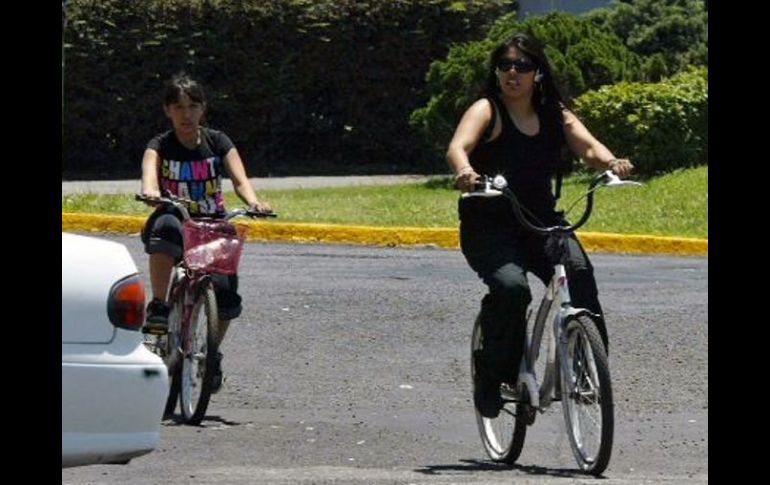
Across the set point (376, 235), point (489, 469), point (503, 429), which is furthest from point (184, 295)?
point (376, 235)

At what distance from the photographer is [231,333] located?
13453 mm

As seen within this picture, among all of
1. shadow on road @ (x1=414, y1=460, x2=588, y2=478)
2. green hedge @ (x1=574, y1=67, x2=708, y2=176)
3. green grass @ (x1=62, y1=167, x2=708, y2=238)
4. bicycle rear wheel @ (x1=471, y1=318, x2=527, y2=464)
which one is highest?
green hedge @ (x1=574, y1=67, x2=708, y2=176)

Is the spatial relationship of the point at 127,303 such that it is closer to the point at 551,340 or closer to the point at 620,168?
the point at 551,340

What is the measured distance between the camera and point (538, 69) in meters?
9.36

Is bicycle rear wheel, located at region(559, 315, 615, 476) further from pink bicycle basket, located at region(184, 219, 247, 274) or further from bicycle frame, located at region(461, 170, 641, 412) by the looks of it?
pink bicycle basket, located at region(184, 219, 247, 274)

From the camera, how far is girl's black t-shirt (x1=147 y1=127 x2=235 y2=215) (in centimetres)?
1072

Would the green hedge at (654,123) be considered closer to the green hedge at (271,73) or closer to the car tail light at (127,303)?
the green hedge at (271,73)

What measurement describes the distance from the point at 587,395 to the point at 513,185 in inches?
38.2

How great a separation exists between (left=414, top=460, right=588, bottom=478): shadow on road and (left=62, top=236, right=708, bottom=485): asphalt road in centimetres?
1

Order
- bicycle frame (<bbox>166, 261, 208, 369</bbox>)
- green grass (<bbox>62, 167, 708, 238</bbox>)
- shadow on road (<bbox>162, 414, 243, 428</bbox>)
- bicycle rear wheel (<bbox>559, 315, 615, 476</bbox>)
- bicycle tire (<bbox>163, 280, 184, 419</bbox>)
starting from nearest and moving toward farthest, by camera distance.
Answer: bicycle rear wheel (<bbox>559, 315, 615, 476</bbox>), shadow on road (<bbox>162, 414, 243, 428</bbox>), bicycle frame (<bbox>166, 261, 208, 369</bbox>), bicycle tire (<bbox>163, 280, 184, 419</bbox>), green grass (<bbox>62, 167, 708, 238</bbox>)

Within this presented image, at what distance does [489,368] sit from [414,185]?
47.1 ft

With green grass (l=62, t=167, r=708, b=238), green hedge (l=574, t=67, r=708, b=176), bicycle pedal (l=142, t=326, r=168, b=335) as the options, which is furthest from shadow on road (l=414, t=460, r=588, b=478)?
green hedge (l=574, t=67, r=708, b=176)
